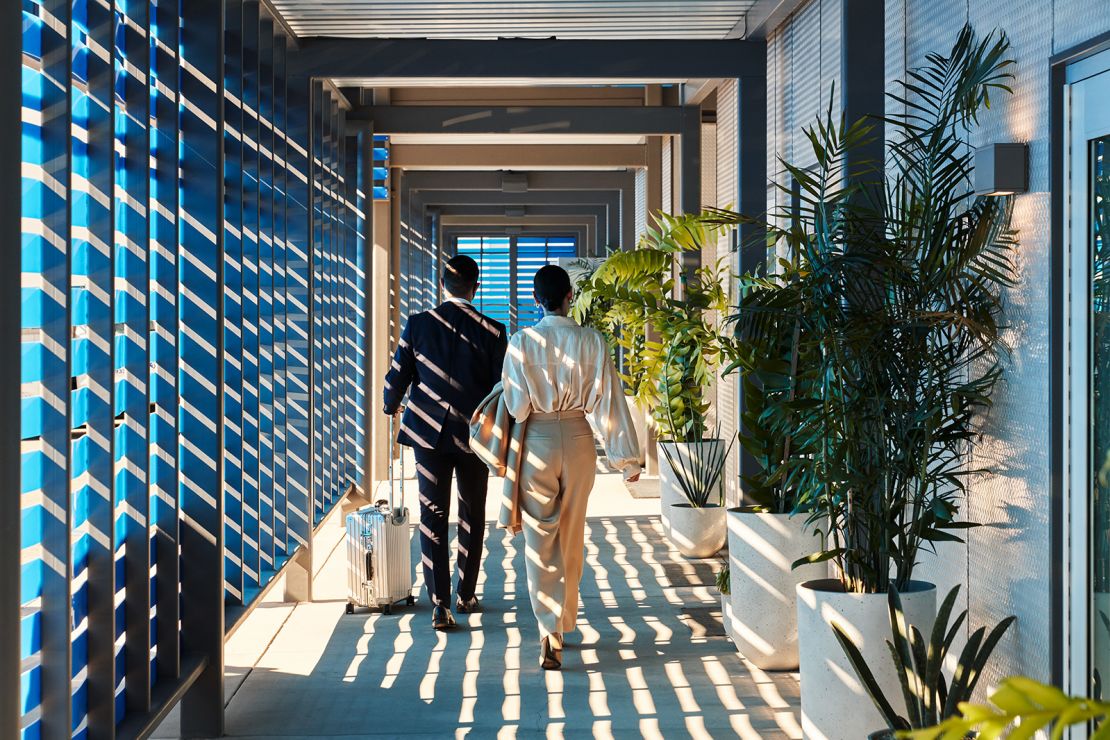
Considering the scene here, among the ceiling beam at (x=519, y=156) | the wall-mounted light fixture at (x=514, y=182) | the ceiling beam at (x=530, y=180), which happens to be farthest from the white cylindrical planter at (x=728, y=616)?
the wall-mounted light fixture at (x=514, y=182)

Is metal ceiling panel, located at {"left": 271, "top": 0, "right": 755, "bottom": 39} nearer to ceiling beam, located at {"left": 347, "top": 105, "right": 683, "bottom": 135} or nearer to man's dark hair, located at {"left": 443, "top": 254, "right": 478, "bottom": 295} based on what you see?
man's dark hair, located at {"left": 443, "top": 254, "right": 478, "bottom": 295}

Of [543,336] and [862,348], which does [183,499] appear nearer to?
[543,336]

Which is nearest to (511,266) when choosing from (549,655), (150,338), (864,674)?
(549,655)

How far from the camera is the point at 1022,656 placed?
3.52 meters

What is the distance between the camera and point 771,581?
4.57m

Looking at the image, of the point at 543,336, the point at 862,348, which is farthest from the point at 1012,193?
the point at 543,336

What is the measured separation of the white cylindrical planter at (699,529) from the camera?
714cm

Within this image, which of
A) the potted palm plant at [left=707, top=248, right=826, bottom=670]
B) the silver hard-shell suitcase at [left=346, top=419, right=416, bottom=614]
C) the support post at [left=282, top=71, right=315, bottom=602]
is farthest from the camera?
the support post at [left=282, top=71, right=315, bottom=602]

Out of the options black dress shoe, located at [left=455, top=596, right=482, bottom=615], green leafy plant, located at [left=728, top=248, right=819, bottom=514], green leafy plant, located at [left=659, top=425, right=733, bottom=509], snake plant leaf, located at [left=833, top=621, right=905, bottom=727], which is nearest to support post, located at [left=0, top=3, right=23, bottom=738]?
snake plant leaf, located at [left=833, top=621, right=905, bottom=727]

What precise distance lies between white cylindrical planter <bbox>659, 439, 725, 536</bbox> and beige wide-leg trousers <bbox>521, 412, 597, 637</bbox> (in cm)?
277

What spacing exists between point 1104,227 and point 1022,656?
1.30 metres

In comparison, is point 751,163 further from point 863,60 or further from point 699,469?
point 863,60

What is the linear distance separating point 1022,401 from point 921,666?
0.88m

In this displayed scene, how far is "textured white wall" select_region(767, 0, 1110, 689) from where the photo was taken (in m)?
3.31
